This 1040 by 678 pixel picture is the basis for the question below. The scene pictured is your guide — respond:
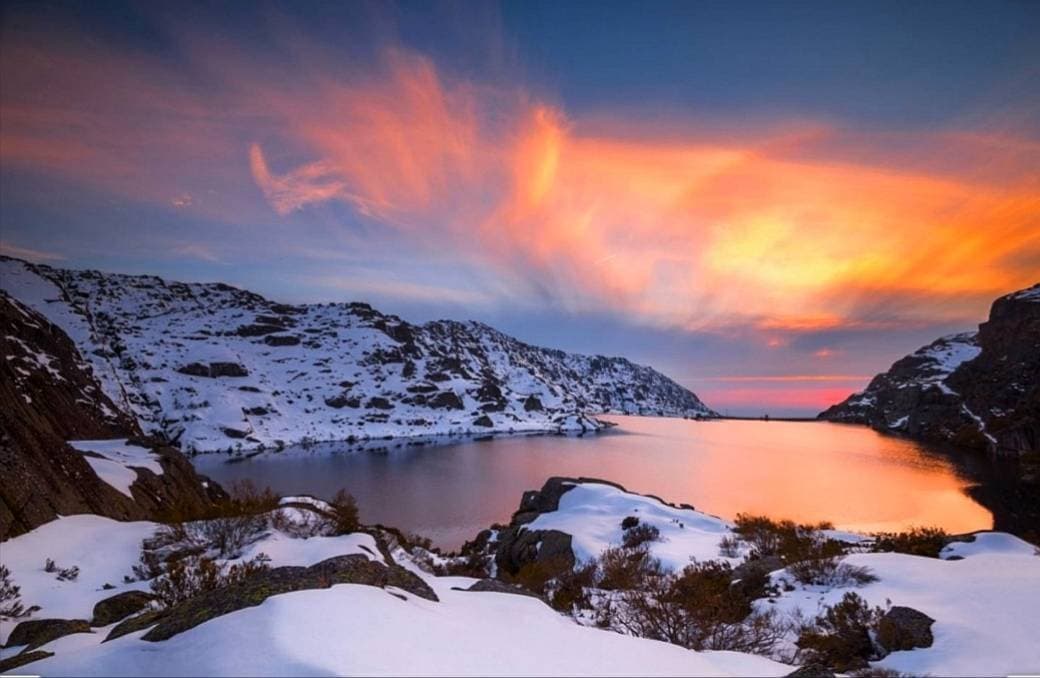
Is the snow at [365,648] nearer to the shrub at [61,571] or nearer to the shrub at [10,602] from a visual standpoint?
the shrub at [10,602]

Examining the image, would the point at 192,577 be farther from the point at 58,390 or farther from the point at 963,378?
the point at 963,378

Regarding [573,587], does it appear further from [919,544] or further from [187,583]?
[919,544]

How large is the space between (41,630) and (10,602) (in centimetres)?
300

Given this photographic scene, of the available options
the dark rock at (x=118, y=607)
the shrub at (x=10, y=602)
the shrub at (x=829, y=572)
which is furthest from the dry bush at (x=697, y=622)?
the shrub at (x=10, y=602)

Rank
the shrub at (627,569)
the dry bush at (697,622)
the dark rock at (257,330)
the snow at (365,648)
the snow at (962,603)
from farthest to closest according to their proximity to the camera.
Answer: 1. the dark rock at (257,330)
2. the shrub at (627,569)
3. the dry bush at (697,622)
4. the snow at (962,603)
5. the snow at (365,648)

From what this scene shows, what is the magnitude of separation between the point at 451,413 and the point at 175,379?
7844cm

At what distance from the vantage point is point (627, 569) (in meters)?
17.4

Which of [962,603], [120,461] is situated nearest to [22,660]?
[962,603]

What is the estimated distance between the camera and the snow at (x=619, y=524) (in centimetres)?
2222

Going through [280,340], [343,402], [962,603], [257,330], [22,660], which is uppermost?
[257,330]

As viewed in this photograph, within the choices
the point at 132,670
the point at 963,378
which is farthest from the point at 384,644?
the point at 963,378

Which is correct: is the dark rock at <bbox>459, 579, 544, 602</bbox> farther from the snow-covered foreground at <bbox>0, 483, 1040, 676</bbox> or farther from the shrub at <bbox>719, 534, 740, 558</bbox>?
the shrub at <bbox>719, 534, 740, 558</bbox>

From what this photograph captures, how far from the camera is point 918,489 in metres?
55.6

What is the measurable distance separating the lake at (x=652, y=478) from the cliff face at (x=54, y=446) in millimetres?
10652
